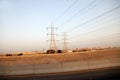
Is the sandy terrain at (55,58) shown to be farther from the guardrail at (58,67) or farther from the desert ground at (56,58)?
the guardrail at (58,67)

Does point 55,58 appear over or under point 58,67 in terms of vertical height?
over

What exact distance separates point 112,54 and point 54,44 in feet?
36.2

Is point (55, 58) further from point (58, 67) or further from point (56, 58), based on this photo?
point (58, 67)

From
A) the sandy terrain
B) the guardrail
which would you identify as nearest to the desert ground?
the sandy terrain

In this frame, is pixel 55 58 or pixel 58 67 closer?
pixel 58 67

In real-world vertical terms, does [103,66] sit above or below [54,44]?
below

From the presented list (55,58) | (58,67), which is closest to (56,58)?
(55,58)

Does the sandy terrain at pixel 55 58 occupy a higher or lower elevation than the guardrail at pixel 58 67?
higher

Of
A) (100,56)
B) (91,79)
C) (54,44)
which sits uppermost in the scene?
(54,44)

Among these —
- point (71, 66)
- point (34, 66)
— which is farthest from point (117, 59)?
point (34, 66)

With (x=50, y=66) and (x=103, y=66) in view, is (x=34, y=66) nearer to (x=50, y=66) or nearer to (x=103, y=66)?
(x=50, y=66)

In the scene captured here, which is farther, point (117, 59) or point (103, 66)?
point (117, 59)

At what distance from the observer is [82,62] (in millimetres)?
14148

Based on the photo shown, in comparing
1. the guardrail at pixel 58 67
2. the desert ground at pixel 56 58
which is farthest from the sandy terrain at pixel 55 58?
the guardrail at pixel 58 67
